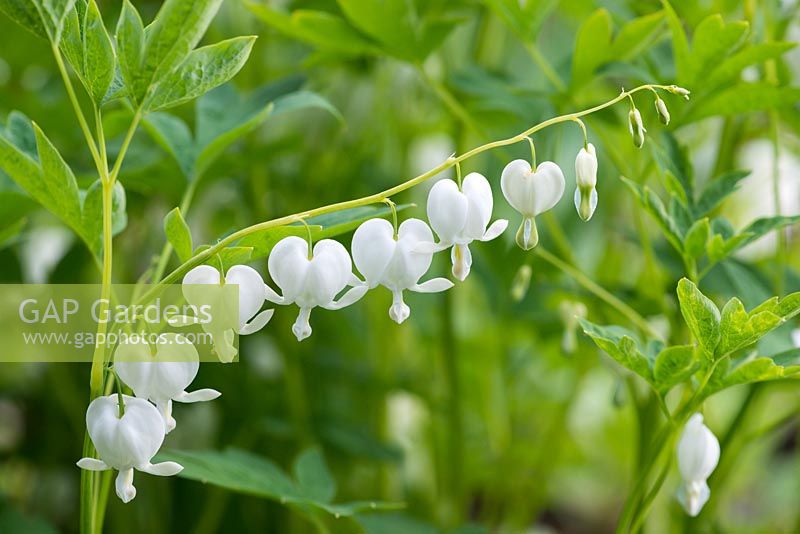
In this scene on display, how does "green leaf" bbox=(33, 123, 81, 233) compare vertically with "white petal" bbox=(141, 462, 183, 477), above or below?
above

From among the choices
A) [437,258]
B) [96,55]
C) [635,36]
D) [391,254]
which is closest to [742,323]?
[391,254]

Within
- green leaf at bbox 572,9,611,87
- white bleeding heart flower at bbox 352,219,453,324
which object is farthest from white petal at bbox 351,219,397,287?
green leaf at bbox 572,9,611,87

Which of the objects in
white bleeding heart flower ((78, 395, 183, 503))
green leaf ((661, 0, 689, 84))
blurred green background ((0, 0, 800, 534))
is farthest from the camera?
blurred green background ((0, 0, 800, 534))

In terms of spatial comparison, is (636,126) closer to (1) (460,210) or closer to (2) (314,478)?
(1) (460,210)

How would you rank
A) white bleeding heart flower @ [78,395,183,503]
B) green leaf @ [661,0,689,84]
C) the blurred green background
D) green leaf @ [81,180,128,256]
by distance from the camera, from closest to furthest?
1. white bleeding heart flower @ [78,395,183,503]
2. green leaf @ [81,180,128,256]
3. green leaf @ [661,0,689,84]
4. the blurred green background

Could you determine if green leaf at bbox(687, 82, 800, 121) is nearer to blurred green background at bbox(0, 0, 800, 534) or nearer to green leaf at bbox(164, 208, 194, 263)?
blurred green background at bbox(0, 0, 800, 534)

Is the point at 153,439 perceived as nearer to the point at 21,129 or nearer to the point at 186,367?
the point at 186,367
